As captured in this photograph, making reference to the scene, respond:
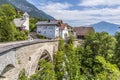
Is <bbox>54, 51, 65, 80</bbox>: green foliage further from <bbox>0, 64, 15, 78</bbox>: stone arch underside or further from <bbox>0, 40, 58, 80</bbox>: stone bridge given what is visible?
<bbox>0, 64, 15, 78</bbox>: stone arch underside

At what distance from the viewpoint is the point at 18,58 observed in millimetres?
14297

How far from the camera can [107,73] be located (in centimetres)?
1836

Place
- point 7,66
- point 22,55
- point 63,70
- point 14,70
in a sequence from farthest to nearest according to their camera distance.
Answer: point 63,70 < point 22,55 < point 14,70 < point 7,66

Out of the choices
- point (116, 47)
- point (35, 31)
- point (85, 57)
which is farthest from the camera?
point (35, 31)

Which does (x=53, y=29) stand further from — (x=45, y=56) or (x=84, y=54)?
(x=45, y=56)

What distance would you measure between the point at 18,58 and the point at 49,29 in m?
44.3

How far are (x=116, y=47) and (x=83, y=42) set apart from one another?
5553 mm

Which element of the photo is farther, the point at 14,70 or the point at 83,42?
the point at 83,42

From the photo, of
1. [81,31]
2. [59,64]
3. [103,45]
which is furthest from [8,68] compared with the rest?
[81,31]

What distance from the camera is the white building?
5681cm

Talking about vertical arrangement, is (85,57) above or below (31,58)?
below

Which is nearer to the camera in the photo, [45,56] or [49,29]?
[45,56]

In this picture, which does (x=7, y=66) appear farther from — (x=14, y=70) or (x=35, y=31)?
(x=35, y=31)

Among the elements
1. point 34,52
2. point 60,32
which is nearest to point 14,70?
point 34,52
